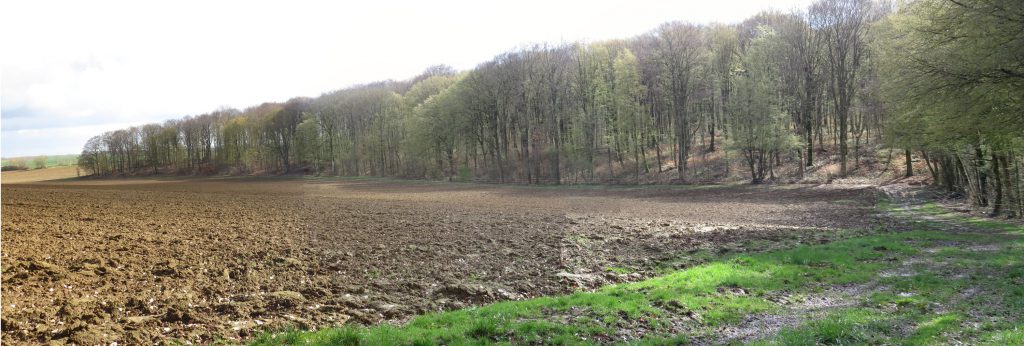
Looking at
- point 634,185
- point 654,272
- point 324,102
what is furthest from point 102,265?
point 324,102

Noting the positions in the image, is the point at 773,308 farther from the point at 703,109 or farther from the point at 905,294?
the point at 703,109

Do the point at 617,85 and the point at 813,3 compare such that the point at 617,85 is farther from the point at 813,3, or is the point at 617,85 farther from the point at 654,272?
the point at 654,272

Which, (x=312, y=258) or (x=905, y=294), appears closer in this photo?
(x=905, y=294)

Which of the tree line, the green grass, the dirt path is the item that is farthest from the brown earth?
the tree line

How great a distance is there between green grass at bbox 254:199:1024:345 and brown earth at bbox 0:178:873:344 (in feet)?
5.66

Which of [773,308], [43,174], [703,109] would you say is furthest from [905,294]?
[43,174]

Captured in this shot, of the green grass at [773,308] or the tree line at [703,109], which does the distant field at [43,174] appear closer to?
the tree line at [703,109]

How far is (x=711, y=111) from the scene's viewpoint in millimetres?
64750

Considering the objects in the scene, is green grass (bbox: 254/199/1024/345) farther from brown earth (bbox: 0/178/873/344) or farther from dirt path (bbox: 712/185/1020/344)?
brown earth (bbox: 0/178/873/344)

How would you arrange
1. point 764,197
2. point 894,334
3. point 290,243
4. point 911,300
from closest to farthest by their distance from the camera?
point 894,334, point 911,300, point 290,243, point 764,197

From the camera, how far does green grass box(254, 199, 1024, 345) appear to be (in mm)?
8883

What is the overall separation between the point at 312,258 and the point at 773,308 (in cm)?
1335

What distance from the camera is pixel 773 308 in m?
11.4

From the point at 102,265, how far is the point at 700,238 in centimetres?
2038
